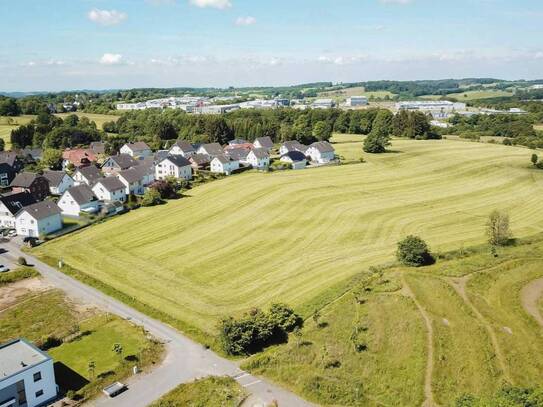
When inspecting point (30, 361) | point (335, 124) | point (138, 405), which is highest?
point (335, 124)

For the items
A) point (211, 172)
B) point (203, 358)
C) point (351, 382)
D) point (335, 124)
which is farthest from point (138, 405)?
point (335, 124)

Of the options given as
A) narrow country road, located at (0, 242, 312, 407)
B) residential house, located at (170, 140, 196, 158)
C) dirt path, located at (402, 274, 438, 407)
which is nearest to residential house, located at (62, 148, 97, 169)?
residential house, located at (170, 140, 196, 158)

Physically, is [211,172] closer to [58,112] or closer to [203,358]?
[203,358]

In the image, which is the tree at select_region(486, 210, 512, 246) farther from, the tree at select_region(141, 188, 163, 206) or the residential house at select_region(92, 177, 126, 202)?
the residential house at select_region(92, 177, 126, 202)

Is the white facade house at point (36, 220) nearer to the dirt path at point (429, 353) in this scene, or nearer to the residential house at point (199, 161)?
the residential house at point (199, 161)

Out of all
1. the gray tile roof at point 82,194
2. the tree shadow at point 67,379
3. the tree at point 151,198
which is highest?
the gray tile roof at point 82,194

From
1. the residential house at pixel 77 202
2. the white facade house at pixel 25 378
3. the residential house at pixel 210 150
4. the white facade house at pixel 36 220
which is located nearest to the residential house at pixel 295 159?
the residential house at pixel 210 150

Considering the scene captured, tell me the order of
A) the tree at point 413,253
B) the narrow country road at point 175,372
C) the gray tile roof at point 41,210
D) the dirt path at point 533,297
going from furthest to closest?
the gray tile roof at point 41,210, the tree at point 413,253, the dirt path at point 533,297, the narrow country road at point 175,372
